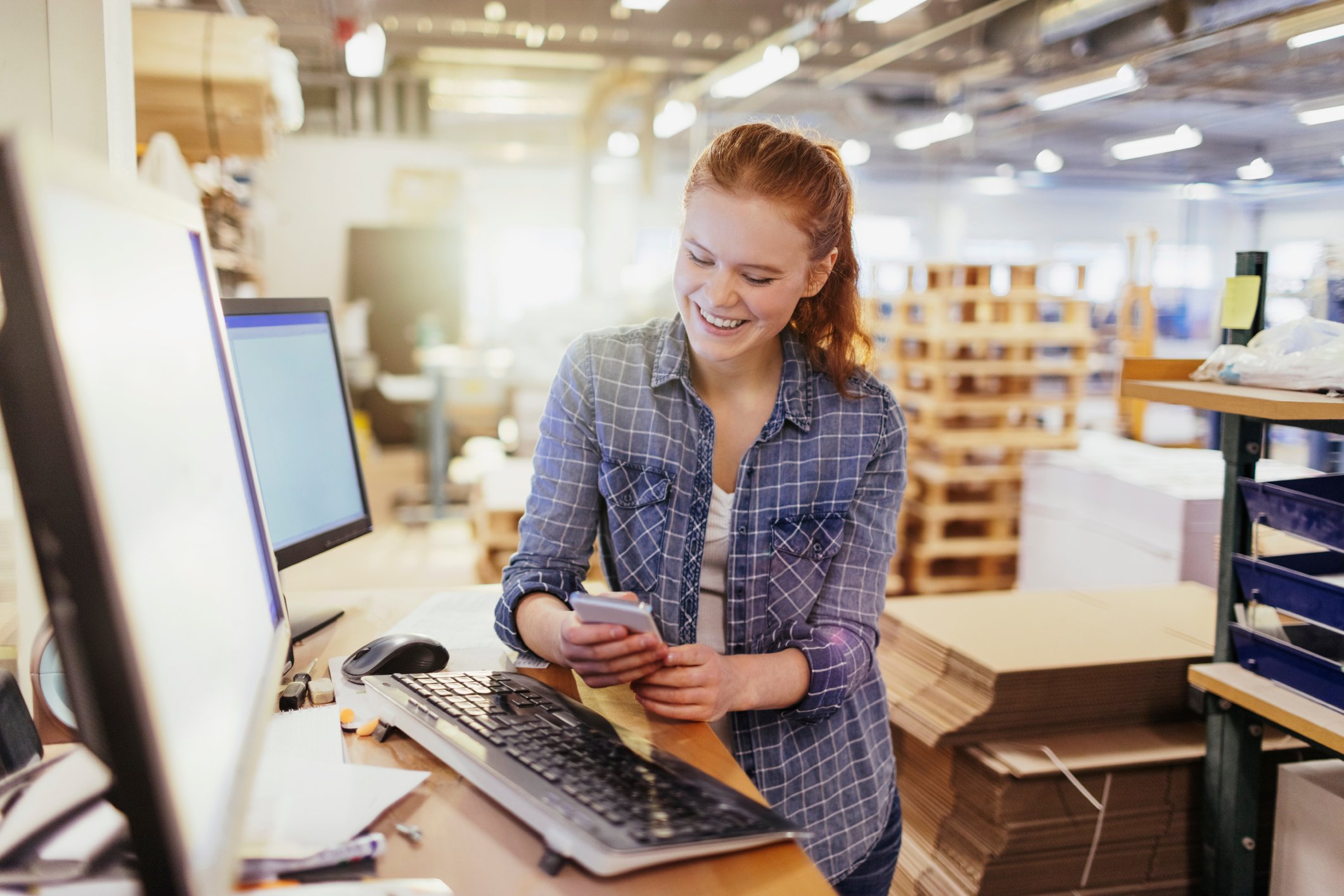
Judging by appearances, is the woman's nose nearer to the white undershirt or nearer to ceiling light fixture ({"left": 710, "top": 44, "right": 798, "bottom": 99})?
the white undershirt

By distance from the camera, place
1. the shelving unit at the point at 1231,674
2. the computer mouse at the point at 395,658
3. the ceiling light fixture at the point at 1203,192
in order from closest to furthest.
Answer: the computer mouse at the point at 395,658, the shelving unit at the point at 1231,674, the ceiling light fixture at the point at 1203,192

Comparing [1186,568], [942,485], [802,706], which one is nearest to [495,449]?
[942,485]

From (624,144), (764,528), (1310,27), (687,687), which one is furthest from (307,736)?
(624,144)

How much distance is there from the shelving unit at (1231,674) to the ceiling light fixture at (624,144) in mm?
8901

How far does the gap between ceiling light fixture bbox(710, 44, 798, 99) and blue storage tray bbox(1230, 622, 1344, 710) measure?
5.74 metres

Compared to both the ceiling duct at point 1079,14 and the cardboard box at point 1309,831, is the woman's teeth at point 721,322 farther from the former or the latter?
the ceiling duct at point 1079,14

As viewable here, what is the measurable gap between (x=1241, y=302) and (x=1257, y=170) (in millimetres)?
4890

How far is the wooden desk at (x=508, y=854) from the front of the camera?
2.68 ft

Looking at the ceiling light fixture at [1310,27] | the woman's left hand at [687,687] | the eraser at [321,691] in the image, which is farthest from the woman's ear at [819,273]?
the ceiling light fixture at [1310,27]

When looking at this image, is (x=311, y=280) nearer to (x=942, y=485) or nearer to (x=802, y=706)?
(x=942, y=485)

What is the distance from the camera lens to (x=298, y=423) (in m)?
1.54

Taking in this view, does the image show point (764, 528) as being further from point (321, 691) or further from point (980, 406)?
point (980, 406)

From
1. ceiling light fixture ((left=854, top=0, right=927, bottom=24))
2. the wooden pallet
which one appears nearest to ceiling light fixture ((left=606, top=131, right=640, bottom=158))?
ceiling light fixture ((left=854, top=0, right=927, bottom=24))

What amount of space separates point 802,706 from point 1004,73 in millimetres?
8065
